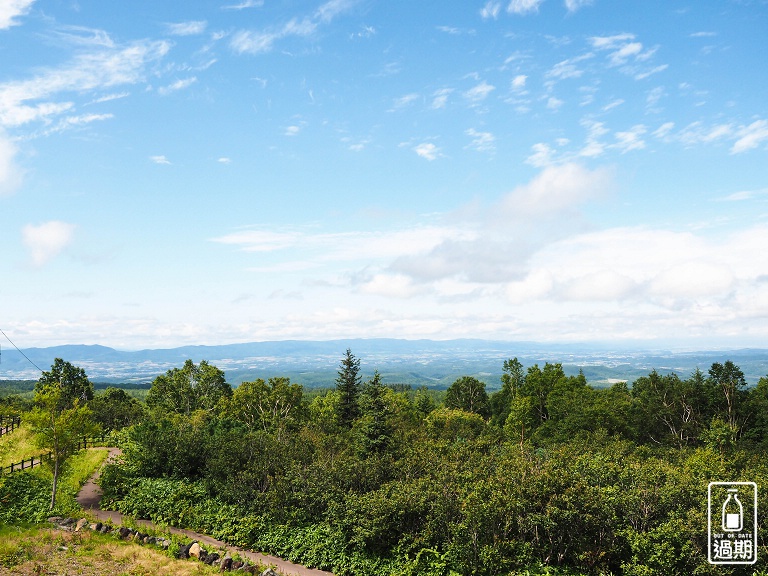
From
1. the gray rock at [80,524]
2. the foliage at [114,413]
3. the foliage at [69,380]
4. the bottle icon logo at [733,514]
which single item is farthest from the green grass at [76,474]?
the foliage at [69,380]

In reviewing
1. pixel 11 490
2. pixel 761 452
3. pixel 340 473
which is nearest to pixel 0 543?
pixel 11 490

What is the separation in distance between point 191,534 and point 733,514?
830 inches

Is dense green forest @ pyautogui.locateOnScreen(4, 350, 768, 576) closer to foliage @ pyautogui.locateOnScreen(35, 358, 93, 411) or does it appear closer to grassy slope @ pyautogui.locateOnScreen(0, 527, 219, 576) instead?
grassy slope @ pyautogui.locateOnScreen(0, 527, 219, 576)

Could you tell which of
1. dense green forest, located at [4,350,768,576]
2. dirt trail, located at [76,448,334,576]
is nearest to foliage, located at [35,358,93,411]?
dense green forest, located at [4,350,768,576]

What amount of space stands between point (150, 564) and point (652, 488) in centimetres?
1813

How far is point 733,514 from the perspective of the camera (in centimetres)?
1494

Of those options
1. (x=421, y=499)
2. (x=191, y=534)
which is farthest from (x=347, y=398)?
(x=421, y=499)

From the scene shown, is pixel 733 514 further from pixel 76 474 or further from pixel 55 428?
pixel 76 474

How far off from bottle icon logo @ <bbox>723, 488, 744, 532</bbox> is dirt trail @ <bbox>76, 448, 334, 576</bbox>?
532 inches

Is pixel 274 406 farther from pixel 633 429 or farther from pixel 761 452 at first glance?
pixel 761 452

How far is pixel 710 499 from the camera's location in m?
15.5

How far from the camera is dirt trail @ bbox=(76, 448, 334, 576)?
55.8ft

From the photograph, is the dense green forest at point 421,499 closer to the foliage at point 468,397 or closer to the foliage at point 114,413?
the foliage at point 114,413

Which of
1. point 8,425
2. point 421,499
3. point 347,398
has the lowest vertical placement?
point 8,425
